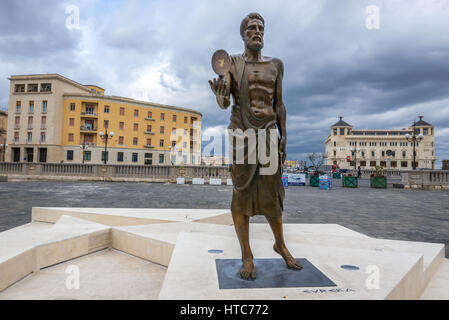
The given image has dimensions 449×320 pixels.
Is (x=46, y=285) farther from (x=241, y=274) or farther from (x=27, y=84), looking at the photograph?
(x=27, y=84)

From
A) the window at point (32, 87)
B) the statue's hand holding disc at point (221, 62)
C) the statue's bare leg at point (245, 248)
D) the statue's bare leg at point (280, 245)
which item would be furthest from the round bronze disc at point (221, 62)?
the window at point (32, 87)

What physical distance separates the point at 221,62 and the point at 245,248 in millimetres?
1843

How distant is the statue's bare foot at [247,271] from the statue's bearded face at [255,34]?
2172 millimetres

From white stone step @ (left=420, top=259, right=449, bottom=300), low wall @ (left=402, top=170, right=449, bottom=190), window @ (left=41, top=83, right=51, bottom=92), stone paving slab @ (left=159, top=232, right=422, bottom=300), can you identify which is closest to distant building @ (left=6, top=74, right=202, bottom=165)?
window @ (left=41, top=83, right=51, bottom=92)

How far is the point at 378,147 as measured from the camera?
8550 centimetres

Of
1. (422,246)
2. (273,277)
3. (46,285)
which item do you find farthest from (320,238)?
(46,285)

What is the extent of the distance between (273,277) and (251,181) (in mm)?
918

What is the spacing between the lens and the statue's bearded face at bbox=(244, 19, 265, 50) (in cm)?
277

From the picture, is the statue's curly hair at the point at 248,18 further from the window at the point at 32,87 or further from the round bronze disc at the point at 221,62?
the window at the point at 32,87

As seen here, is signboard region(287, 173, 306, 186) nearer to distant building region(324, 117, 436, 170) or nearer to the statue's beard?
the statue's beard

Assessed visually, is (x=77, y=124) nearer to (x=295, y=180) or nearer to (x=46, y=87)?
(x=46, y=87)

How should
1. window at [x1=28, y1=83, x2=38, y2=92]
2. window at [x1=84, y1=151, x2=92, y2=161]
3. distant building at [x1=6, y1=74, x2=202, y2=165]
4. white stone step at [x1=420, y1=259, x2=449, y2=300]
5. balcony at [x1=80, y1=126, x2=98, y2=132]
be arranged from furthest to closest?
balcony at [x1=80, y1=126, x2=98, y2=132] → window at [x1=84, y1=151, x2=92, y2=161] → window at [x1=28, y1=83, x2=38, y2=92] → distant building at [x1=6, y1=74, x2=202, y2=165] → white stone step at [x1=420, y1=259, x2=449, y2=300]

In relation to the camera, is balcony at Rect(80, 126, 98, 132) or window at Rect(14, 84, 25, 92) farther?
balcony at Rect(80, 126, 98, 132)

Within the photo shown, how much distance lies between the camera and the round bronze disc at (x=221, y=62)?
255 centimetres
